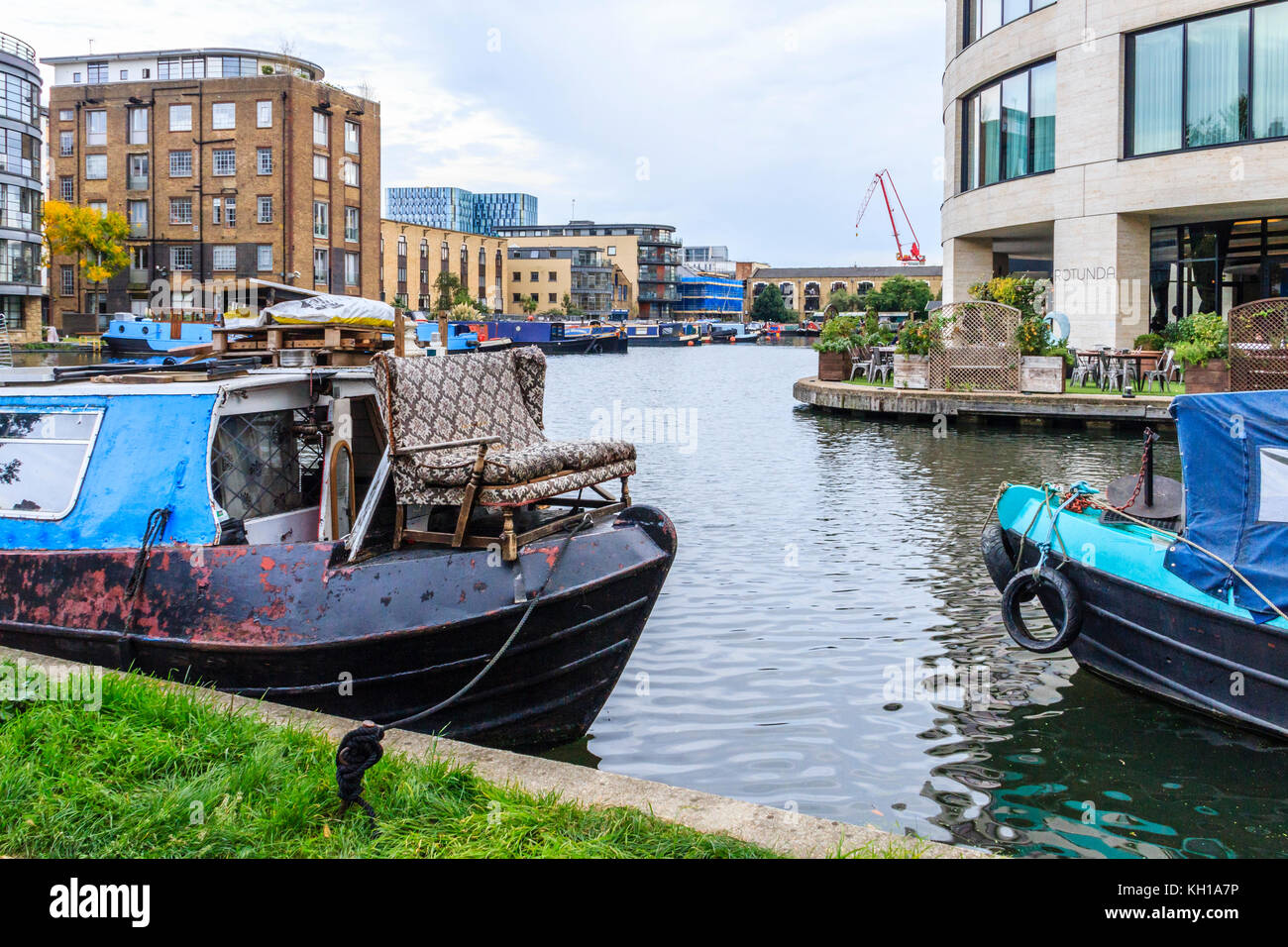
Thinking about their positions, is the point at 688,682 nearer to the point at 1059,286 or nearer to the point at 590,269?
the point at 1059,286

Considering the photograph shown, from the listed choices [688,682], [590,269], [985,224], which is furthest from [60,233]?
[590,269]

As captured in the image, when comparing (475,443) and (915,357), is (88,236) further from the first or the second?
(475,443)

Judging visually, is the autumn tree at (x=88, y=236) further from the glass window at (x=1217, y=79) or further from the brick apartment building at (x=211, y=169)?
the glass window at (x=1217, y=79)

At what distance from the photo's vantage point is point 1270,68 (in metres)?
28.5

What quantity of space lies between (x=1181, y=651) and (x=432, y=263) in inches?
4389

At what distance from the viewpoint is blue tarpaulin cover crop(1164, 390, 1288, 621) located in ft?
23.6

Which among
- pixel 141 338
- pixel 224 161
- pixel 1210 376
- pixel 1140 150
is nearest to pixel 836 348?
pixel 1140 150

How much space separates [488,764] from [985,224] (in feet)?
116

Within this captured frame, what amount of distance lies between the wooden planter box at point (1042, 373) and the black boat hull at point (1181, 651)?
739 inches

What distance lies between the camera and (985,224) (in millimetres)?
37031

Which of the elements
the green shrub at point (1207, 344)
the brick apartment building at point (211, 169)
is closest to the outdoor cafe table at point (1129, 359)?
the green shrub at point (1207, 344)

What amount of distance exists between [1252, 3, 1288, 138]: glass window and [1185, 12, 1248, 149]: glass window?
285 millimetres

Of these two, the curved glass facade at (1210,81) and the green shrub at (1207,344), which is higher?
the curved glass facade at (1210,81)

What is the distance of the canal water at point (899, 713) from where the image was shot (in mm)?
6309
